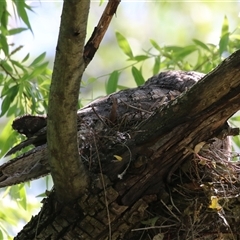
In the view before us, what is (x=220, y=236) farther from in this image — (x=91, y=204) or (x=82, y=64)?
(x=82, y=64)

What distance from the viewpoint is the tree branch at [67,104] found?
95 cm

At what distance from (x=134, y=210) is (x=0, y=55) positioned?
1.14m

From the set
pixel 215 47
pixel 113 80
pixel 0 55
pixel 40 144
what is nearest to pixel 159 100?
pixel 113 80

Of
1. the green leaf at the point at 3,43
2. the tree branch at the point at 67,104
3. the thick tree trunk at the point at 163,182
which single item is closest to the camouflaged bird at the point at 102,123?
the thick tree trunk at the point at 163,182

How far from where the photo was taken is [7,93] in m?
1.81

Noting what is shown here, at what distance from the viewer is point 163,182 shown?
130 cm

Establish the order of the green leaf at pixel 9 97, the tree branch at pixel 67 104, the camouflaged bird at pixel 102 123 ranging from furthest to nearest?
1. the green leaf at pixel 9 97
2. the camouflaged bird at pixel 102 123
3. the tree branch at pixel 67 104

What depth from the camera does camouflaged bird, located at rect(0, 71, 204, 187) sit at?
133 centimetres

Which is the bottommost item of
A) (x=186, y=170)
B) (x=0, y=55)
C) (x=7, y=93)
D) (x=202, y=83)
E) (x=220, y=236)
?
(x=220, y=236)

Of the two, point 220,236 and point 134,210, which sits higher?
point 134,210

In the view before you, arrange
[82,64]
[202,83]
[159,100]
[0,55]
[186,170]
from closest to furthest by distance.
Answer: [82,64] → [202,83] → [186,170] → [159,100] → [0,55]

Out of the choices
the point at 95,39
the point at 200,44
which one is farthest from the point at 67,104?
the point at 200,44

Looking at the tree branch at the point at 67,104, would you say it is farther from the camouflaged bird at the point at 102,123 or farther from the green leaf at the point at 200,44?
the green leaf at the point at 200,44

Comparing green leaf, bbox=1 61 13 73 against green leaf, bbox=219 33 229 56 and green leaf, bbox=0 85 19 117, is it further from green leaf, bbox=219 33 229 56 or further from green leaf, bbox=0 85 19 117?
green leaf, bbox=219 33 229 56
